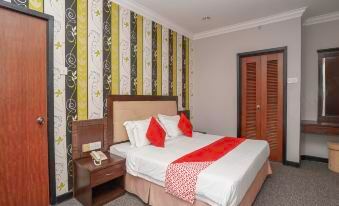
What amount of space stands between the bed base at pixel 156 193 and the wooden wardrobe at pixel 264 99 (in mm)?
1454

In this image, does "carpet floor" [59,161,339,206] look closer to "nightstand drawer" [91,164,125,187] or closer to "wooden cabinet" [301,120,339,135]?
"nightstand drawer" [91,164,125,187]

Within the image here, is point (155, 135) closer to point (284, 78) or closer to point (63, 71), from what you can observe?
point (63, 71)

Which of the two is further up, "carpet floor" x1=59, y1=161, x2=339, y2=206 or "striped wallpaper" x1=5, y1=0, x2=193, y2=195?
"striped wallpaper" x1=5, y1=0, x2=193, y2=195

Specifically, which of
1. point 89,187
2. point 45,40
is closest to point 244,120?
point 89,187

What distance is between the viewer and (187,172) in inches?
75.0

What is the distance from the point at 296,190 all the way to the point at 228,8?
115 inches

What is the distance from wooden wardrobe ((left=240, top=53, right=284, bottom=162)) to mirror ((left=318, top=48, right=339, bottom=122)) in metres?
0.76

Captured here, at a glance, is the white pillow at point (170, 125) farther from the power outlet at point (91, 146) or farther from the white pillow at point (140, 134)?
the power outlet at point (91, 146)

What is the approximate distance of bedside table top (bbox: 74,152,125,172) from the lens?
221 cm

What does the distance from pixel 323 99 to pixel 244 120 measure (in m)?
A: 1.45

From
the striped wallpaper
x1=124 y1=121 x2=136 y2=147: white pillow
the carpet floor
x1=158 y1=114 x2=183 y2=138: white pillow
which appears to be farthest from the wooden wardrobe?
x1=124 y1=121 x2=136 y2=147: white pillow

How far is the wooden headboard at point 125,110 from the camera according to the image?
2867mm

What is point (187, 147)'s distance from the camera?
8.88 feet

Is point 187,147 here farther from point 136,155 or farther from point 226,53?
point 226,53
